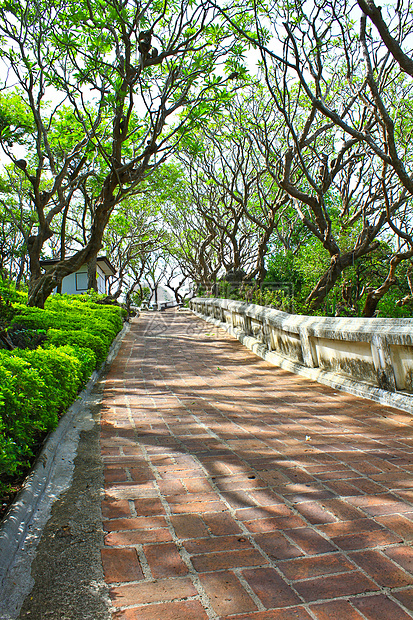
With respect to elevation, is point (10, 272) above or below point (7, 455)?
above

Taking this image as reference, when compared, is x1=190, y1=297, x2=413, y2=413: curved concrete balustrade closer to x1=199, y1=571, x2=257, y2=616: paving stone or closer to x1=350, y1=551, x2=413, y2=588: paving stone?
x1=350, y1=551, x2=413, y2=588: paving stone

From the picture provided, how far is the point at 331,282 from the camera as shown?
9.99 m

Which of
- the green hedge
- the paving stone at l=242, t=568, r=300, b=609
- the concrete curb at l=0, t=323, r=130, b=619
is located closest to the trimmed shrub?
Answer: the green hedge

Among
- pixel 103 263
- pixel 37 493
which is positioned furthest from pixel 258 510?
pixel 103 263

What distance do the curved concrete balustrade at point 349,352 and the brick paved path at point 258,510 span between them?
0.34 metres

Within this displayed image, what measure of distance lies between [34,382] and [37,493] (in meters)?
0.93

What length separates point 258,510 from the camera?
114 inches

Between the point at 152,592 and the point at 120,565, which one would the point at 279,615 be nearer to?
the point at 152,592

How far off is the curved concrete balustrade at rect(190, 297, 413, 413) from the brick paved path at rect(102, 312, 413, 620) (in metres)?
0.34

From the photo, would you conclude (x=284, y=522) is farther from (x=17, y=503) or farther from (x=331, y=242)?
(x=331, y=242)

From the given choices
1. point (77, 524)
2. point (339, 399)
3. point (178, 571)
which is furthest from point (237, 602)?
point (339, 399)

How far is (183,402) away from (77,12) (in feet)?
27.8

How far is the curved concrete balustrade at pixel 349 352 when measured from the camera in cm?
498

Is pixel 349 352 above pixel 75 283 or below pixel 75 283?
below
